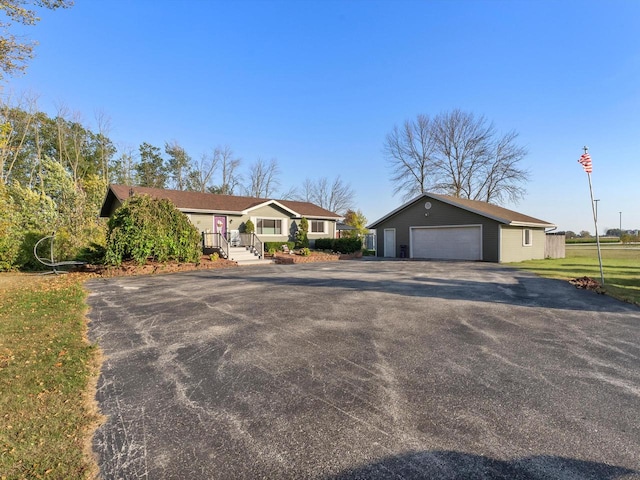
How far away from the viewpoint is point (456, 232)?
21.0 m

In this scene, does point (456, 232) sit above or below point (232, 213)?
below

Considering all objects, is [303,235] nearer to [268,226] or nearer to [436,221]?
[268,226]

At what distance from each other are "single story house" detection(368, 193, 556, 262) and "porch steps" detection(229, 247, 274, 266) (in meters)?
9.64

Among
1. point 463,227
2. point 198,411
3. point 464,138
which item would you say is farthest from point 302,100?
point 198,411

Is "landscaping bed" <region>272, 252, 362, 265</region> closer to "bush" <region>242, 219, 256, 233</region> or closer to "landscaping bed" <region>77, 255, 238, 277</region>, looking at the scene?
"bush" <region>242, 219, 256, 233</region>

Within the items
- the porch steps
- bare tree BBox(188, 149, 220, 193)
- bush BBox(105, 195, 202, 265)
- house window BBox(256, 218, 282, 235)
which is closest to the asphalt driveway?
bush BBox(105, 195, 202, 265)

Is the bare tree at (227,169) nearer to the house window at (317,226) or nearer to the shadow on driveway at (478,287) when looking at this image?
the house window at (317,226)

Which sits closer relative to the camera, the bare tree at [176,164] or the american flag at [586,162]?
the american flag at [586,162]

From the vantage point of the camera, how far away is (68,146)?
31.2 m

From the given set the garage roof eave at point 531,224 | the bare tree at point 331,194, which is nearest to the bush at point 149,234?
the garage roof eave at point 531,224

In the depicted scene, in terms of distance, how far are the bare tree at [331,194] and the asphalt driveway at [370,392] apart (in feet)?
150

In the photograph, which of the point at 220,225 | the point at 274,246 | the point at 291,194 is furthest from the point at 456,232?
the point at 291,194

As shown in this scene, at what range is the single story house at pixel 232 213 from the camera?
19.9 metres

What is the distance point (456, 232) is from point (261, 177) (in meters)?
29.6
